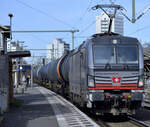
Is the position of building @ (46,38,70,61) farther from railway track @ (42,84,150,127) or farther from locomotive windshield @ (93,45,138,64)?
locomotive windshield @ (93,45,138,64)

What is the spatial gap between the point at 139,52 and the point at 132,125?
2921 mm

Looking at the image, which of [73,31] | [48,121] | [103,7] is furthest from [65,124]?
[73,31]

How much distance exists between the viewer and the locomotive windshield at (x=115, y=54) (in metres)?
12.2

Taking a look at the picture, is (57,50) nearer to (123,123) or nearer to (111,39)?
(111,39)

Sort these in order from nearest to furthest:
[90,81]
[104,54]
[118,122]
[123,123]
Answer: [90,81], [123,123], [104,54], [118,122]

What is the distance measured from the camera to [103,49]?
12367mm

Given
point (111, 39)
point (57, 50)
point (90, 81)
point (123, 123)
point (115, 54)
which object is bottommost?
point (123, 123)

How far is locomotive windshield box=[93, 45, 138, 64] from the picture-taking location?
1215cm

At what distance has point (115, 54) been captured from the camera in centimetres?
1230

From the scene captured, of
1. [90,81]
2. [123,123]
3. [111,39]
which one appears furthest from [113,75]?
[123,123]

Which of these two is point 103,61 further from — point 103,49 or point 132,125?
point 132,125

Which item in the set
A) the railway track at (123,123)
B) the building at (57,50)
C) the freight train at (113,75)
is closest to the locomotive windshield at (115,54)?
the freight train at (113,75)

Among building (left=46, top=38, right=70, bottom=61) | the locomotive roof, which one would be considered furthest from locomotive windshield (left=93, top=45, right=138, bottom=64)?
building (left=46, top=38, right=70, bottom=61)

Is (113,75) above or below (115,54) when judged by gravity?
below
